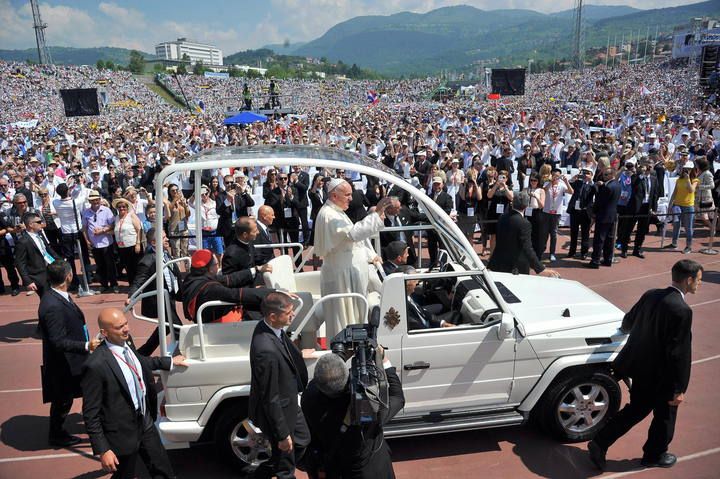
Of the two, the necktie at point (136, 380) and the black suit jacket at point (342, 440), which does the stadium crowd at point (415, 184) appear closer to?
the necktie at point (136, 380)

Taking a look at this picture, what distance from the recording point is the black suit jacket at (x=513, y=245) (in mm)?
6719

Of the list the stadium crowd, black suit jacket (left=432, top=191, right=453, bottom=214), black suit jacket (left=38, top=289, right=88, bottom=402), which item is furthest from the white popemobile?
black suit jacket (left=432, top=191, right=453, bottom=214)

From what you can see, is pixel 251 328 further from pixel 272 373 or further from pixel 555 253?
pixel 555 253

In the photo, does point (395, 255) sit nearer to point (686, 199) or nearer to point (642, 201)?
point (642, 201)

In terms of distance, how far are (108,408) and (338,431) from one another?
1.79 m

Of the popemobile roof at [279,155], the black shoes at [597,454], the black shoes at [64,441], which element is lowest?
the black shoes at [64,441]

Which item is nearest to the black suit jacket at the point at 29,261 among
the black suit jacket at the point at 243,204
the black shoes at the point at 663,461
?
the black suit jacket at the point at 243,204

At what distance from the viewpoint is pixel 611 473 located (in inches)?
185

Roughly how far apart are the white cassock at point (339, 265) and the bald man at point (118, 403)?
161 centimetres

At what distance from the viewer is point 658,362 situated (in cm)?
436

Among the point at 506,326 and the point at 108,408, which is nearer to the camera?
the point at 108,408

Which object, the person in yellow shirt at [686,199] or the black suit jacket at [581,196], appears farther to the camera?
the person in yellow shirt at [686,199]

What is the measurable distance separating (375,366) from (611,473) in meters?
3.04

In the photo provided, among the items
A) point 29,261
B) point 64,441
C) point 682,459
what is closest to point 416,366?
point 682,459
